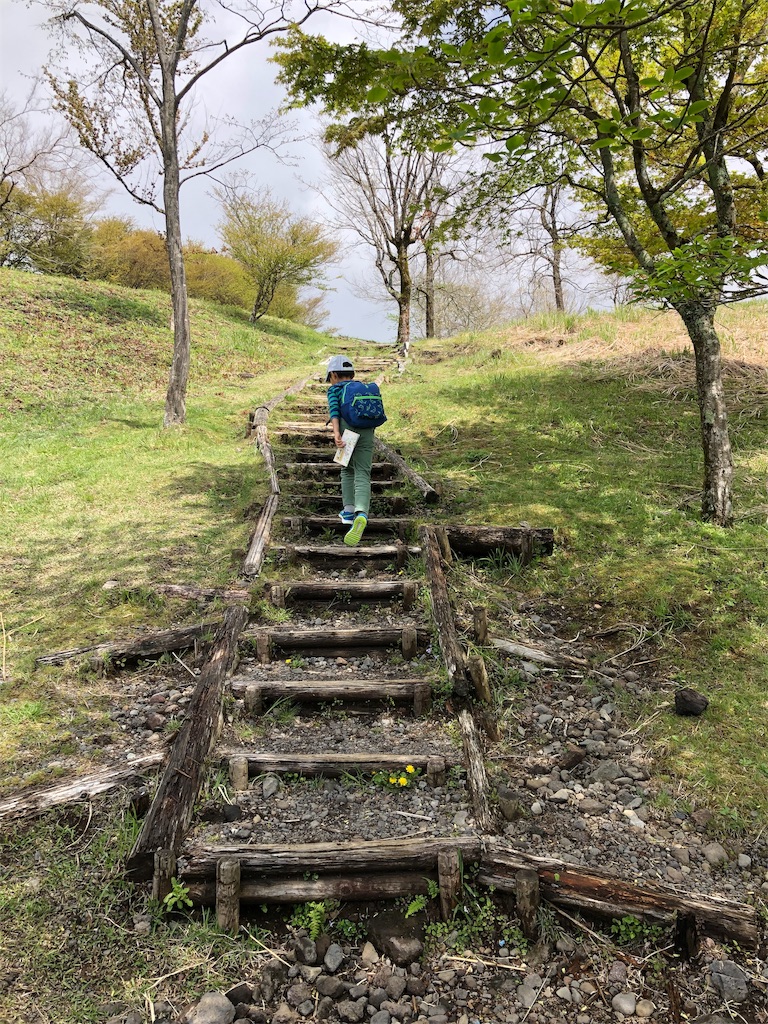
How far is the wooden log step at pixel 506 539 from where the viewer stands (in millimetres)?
5680

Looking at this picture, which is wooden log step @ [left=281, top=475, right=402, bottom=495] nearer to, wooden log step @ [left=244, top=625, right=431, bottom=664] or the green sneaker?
the green sneaker

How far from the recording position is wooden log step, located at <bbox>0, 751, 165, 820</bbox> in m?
3.04

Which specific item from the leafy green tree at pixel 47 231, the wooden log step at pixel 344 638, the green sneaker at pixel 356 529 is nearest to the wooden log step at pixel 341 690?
the wooden log step at pixel 344 638

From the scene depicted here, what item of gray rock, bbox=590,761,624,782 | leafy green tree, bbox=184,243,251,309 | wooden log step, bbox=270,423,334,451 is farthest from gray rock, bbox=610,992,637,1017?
leafy green tree, bbox=184,243,251,309

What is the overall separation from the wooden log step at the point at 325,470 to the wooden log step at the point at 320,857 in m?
5.24

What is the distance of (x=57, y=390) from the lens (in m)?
12.9

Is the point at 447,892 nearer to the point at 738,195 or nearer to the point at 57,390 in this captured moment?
the point at 738,195

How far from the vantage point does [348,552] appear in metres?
5.65

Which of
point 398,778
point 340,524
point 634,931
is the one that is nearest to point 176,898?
point 398,778

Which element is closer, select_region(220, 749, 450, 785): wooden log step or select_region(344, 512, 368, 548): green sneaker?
select_region(220, 749, 450, 785): wooden log step

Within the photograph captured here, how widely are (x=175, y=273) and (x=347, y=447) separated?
23.0 feet

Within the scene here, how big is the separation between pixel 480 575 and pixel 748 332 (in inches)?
361

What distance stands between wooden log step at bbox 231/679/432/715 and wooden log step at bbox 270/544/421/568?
1.80 metres

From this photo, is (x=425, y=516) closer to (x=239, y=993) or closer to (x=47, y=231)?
(x=239, y=993)
